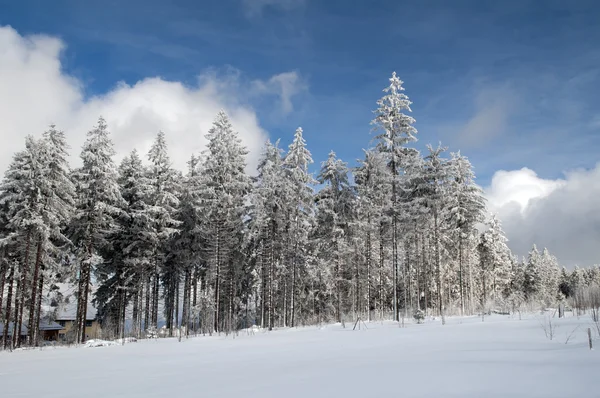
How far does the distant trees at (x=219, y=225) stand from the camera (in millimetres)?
25891

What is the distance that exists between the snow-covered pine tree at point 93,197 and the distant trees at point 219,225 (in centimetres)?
9

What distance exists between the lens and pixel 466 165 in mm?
37062

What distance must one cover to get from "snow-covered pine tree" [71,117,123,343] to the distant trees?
0.09 meters

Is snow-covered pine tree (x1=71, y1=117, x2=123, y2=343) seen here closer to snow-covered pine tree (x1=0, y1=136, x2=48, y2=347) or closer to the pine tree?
snow-covered pine tree (x1=0, y1=136, x2=48, y2=347)

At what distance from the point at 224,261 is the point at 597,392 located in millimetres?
29232

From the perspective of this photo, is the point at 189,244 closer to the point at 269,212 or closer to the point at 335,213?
the point at 269,212

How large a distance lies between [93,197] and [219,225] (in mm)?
8618

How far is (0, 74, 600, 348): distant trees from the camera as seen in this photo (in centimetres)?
2589

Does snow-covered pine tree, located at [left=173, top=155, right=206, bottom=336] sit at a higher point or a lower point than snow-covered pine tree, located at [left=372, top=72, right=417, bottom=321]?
lower

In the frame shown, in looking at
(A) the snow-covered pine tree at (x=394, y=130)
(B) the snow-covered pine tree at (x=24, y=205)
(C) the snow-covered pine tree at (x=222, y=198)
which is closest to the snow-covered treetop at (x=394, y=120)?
(A) the snow-covered pine tree at (x=394, y=130)

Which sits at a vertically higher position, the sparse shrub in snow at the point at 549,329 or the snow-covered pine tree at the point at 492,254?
the snow-covered pine tree at the point at 492,254

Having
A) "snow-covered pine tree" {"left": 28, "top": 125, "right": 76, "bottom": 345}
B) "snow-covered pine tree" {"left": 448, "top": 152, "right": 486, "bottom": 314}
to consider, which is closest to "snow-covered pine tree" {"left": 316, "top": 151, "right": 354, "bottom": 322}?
"snow-covered pine tree" {"left": 448, "top": 152, "right": 486, "bottom": 314}

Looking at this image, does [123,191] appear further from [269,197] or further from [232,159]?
[269,197]

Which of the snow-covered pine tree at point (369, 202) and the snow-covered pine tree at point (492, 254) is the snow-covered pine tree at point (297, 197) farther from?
the snow-covered pine tree at point (492, 254)
